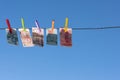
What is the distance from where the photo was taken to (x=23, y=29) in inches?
1133

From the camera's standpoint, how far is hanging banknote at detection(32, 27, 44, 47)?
28688 mm

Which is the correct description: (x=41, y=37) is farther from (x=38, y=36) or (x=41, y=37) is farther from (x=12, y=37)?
(x=12, y=37)

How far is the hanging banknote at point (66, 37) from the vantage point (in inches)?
1127

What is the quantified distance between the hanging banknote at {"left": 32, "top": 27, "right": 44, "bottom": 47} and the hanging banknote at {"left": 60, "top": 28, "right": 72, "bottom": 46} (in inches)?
22.4

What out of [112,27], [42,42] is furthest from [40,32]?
[112,27]

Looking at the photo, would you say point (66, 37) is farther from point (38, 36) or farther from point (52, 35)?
point (38, 36)

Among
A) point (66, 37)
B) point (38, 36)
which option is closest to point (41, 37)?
Answer: point (38, 36)

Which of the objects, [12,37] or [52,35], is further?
[12,37]

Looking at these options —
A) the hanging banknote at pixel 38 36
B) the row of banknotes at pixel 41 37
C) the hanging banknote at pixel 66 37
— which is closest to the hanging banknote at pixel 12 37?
the row of banknotes at pixel 41 37

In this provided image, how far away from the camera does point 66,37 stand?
28656 mm

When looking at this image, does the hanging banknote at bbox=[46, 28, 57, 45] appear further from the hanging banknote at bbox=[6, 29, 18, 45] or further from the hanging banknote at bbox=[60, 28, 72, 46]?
the hanging banknote at bbox=[6, 29, 18, 45]

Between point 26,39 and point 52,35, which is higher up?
point 52,35

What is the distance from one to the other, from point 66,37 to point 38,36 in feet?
2.72

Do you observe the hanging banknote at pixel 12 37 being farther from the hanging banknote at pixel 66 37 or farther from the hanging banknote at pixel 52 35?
the hanging banknote at pixel 66 37
